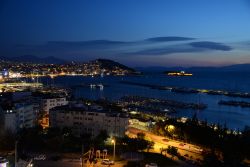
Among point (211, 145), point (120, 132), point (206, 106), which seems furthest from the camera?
point (206, 106)

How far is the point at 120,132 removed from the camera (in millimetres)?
7750

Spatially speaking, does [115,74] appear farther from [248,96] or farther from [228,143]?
[228,143]

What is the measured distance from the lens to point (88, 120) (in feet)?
26.5

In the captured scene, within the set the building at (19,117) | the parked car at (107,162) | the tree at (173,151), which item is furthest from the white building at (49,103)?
the parked car at (107,162)

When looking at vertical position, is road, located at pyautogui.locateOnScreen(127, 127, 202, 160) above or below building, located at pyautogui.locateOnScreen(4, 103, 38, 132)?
below

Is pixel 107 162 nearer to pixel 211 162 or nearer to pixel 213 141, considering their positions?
pixel 211 162

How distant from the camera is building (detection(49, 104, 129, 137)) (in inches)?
307

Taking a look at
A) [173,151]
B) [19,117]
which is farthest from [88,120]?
[173,151]

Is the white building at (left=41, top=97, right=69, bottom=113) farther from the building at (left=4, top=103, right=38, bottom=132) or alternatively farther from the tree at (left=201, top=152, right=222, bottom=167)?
the tree at (left=201, top=152, right=222, bottom=167)

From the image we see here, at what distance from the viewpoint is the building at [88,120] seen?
780 centimetres

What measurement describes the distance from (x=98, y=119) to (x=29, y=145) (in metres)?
1.87

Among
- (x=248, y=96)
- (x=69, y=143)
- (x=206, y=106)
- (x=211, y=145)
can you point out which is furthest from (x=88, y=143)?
(x=248, y=96)

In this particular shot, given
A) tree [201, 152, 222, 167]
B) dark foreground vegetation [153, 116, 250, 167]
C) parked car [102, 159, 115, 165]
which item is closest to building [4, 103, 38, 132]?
parked car [102, 159, 115, 165]

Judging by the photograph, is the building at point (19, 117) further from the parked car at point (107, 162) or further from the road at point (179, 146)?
the parked car at point (107, 162)
